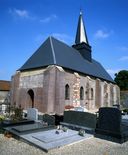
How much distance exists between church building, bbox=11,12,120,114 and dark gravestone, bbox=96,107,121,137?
8.25 m

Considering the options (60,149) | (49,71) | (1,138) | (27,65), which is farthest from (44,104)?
(60,149)

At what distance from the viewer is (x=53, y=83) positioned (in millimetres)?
17453

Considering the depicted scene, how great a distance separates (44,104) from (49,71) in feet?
11.0

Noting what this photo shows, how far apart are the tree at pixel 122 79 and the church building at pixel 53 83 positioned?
2882 centimetres

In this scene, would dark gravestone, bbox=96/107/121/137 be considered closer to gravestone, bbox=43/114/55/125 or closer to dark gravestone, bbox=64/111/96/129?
dark gravestone, bbox=64/111/96/129

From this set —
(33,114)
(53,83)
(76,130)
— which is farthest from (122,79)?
(76,130)

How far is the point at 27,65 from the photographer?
21.1m

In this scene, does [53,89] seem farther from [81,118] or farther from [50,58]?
[81,118]

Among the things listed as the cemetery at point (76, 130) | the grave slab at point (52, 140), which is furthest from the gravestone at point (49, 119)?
the grave slab at point (52, 140)

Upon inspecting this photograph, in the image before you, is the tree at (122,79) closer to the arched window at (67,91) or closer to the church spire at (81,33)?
the church spire at (81,33)

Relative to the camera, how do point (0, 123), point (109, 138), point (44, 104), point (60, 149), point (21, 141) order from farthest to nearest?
point (44, 104) → point (0, 123) → point (109, 138) → point (21, 141) → point (60, 149)

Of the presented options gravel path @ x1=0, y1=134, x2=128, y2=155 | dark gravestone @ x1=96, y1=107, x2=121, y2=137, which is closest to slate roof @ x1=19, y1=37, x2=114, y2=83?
dark gravestone @ x1=96, y1=107, x2=121, y2=137

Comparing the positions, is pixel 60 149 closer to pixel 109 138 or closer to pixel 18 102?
pixel 109 138

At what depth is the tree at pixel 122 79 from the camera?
5188 cm
